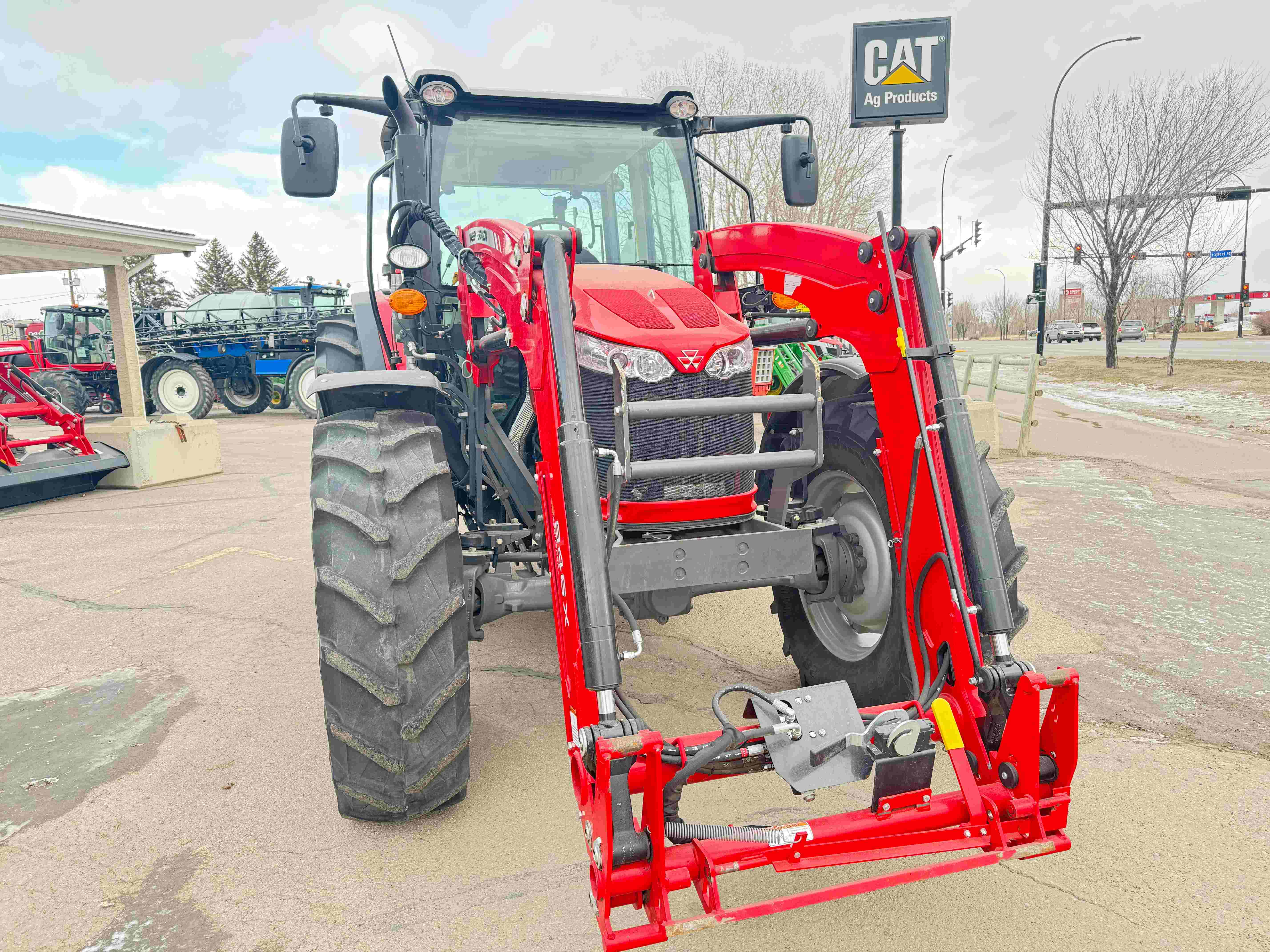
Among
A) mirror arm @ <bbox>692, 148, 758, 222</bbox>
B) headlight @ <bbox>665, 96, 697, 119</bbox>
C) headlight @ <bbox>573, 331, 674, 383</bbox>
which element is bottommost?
headlight @ <bbox>573, 331, 674, 383</bbox>

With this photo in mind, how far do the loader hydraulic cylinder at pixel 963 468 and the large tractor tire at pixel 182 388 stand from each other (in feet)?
59.7

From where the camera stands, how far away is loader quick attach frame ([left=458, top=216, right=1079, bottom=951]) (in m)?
1.84

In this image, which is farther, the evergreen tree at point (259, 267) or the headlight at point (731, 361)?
the evergreen tree at point (259, 267)

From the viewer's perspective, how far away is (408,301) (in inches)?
119

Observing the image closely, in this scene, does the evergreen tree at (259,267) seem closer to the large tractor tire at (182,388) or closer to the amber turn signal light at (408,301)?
the large tractor tire at (182,388)

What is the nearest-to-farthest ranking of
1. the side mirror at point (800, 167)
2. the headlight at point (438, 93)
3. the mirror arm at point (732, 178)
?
the headlight at point (438, 93), the mirror arm at point (732, 178), the side mirror at point (800, 167)

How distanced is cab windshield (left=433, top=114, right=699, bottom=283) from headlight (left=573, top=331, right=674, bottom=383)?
3.80 ft

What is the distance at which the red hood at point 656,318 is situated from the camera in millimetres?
2658

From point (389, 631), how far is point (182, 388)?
18.2 meters

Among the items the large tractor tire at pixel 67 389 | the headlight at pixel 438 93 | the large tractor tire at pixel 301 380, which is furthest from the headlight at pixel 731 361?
the large tractor tire at pixel 67 389

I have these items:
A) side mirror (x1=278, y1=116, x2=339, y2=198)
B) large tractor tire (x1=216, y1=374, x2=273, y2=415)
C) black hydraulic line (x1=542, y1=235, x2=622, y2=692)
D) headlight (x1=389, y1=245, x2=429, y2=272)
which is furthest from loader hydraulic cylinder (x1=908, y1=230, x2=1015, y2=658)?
large tractor tire (x1=216, y1=374, x2=273, y2=415)

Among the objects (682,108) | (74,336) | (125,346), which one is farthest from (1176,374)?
(74,336)

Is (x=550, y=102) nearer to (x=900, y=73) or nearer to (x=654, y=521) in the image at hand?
(x=654, y=521)

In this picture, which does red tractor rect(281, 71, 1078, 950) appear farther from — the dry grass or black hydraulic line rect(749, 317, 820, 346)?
the dry grass
